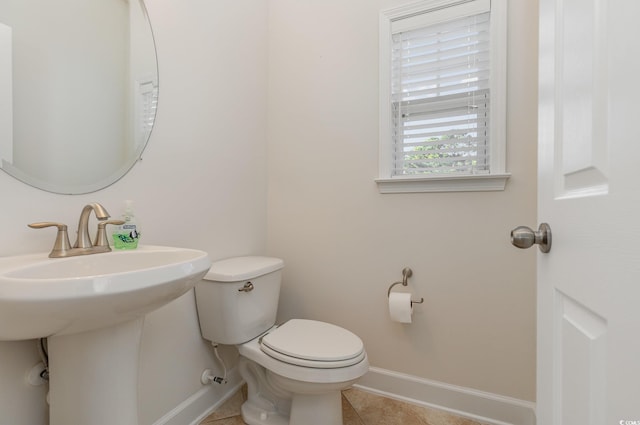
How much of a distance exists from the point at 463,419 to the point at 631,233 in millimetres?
1488

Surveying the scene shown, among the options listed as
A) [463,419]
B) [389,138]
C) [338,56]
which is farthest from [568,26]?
[463,419]

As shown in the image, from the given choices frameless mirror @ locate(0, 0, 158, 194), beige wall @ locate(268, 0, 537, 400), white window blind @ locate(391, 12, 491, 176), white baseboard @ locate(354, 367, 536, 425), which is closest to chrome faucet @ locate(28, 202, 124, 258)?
frameless mirror @ locate(0, 0, 158, 194)

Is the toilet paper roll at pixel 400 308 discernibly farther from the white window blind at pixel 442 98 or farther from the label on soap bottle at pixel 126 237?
the label on soap bottle at pixel 126 237

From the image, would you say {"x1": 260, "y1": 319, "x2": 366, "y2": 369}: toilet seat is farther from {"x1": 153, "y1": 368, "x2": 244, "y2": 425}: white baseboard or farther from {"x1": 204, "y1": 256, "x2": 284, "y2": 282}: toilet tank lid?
{"x1": 153, "y1": 368, "x2": 244, "y2": 425}: white baseboard

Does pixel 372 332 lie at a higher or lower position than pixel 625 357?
lower

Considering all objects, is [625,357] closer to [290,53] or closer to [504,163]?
[504,163]

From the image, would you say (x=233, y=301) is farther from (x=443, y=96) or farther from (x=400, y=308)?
(x=443, y=96)

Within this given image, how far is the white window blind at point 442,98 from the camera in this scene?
56.6 inches

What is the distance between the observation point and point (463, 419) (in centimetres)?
144

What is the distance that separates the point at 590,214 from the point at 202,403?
1.59 m

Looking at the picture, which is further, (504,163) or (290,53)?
(290,53)

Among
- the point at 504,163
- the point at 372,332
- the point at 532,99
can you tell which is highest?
the point at 532,99

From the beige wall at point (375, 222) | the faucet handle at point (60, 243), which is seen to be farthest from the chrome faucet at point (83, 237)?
the beige wall at point (375, 222)

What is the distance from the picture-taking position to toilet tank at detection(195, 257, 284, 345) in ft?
4.27
